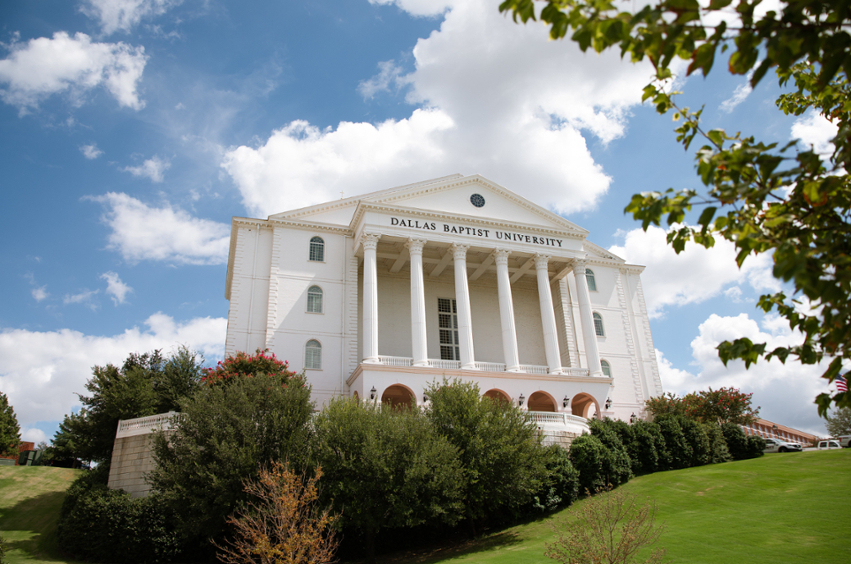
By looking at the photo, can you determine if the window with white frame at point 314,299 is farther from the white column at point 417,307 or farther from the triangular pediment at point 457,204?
the white column at point 417,307

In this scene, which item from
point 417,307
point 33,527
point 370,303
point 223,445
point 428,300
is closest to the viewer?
point 223,445

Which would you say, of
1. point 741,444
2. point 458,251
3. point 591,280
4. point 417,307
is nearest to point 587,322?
point 591,280

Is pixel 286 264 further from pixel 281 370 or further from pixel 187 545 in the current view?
pixel 187 545

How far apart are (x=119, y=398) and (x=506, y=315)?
2275cm

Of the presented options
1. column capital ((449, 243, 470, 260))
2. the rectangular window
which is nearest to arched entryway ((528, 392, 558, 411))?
the rectangular window

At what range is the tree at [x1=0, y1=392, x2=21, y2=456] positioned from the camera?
44.8 m

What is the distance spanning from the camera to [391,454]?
69.1 feet

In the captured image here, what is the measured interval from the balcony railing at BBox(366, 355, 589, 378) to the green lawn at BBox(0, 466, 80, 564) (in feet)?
57.2

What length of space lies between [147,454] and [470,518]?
14.6 m

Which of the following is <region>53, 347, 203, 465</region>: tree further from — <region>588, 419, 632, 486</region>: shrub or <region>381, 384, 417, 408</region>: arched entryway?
<region>588, 419, 632, 486</region>: shrub

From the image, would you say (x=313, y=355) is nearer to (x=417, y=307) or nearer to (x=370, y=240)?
(x=417, y=307)

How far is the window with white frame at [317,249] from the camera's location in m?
37.7

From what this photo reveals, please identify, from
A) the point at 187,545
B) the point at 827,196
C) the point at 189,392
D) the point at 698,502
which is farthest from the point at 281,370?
the point at 827,196

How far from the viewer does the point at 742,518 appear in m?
18.2
